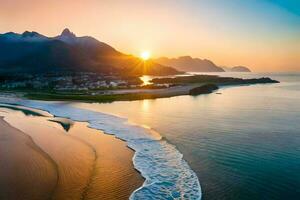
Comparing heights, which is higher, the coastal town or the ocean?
the coastal town

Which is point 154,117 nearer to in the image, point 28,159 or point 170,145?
point 170,145

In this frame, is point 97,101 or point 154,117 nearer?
point 154,117

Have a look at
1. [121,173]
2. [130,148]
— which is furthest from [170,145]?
[121,173]

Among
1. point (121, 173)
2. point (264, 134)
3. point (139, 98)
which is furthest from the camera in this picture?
point (139, 98)

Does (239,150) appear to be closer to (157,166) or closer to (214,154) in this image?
(214,154)

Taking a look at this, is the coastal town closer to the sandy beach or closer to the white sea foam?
the white sea foam

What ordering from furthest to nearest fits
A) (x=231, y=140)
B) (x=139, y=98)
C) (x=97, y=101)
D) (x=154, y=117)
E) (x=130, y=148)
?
(x=139, y=98)
(x=97, y=101)
(x=154, y=117)
(x=231, y=140)
(x=130, y=148)

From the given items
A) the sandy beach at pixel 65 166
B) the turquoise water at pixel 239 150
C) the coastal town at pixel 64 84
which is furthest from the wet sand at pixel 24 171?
the coastal town at pixel 64 84

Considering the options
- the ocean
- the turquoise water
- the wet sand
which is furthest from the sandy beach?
the turquoise water
